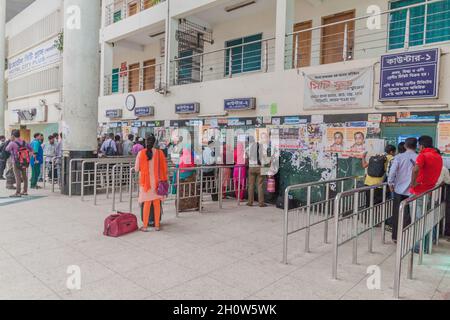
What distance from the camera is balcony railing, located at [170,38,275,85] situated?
10.3 meters

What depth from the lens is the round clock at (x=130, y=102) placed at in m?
12.4

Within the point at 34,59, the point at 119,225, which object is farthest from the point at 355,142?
the point at 34,59

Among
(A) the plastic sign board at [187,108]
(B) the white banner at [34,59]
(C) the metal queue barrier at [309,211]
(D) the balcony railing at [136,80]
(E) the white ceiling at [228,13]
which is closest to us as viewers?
(C) the metal queue barrier at [309,211]

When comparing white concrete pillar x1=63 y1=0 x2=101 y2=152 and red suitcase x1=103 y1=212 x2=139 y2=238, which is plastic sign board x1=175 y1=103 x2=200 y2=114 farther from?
red suitcase x1=103 y1=212 x2=139 y2=238

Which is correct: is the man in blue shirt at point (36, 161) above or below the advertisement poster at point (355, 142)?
below

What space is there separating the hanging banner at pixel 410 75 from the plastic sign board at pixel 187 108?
5102 millimetres

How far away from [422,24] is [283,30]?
2.98 metres

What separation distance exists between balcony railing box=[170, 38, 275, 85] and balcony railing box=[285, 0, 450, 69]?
4.11ft

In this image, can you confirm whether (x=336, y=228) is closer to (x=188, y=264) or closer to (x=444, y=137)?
(x=188, y=264)

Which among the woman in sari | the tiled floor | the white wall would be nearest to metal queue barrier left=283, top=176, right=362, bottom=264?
the tiled floor

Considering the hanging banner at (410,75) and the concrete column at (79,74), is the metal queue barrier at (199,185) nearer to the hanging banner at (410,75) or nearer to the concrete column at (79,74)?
the concrete column at (79,74)

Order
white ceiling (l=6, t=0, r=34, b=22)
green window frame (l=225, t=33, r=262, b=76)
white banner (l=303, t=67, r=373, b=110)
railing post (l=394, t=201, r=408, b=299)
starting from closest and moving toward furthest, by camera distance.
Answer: railing post (l=394, t=201, r=408, b=299) < white banner (l=303, t=67, r=373, b=110) < green window frame (l=225, t=33, r=262, b=76) < white ceiling (l=6, t=0, r=34, b=22)

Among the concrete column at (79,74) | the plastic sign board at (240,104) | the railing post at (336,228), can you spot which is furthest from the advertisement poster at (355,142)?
the concrete column at (79,74)

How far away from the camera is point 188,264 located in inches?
164
